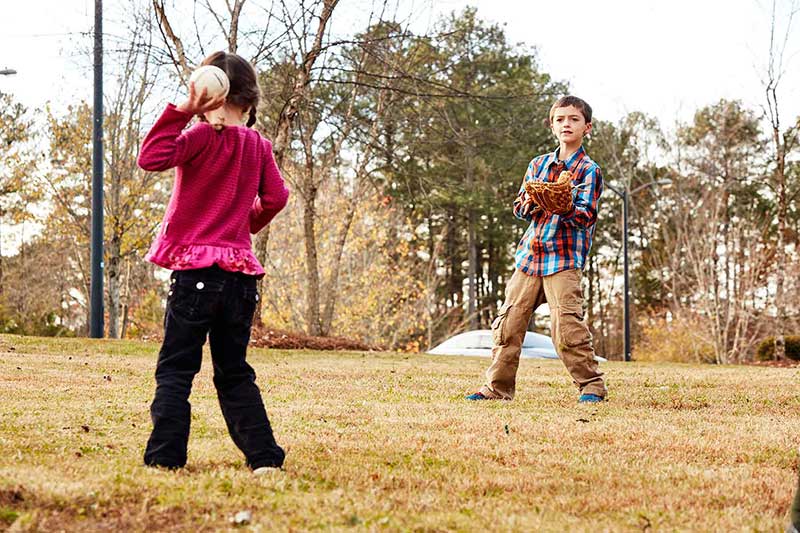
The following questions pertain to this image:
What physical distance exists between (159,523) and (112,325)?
20.8 m

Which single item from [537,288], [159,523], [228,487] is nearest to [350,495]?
[228,487]

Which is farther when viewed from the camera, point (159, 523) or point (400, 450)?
point (400, 450)

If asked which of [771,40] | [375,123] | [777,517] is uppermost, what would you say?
[771,40]

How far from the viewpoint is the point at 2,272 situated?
3152 cm

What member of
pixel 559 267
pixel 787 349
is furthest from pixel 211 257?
pixel 787 349

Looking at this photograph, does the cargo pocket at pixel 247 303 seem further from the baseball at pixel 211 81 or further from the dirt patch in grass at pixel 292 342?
the dirt patch in grass at pixel 292 342

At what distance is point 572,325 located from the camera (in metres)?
5.99

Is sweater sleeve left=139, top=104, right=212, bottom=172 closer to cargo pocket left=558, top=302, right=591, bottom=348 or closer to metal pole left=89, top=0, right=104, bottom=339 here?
cargo pocket left=558, top=302, right=591, bottom=348

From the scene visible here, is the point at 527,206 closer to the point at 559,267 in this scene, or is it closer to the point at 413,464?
the point at 559,267

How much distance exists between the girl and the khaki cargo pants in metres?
2.99

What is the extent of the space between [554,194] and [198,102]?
3.17 m

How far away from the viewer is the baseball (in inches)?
123

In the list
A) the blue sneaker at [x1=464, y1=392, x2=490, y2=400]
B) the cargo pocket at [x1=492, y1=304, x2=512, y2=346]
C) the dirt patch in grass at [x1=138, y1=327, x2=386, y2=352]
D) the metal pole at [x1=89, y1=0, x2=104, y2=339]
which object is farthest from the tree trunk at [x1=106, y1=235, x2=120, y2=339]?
the cargo pocket at [x1=492, y1=304, x2=512, y2=346]

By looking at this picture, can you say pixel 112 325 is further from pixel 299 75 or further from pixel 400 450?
pixel 400 450
